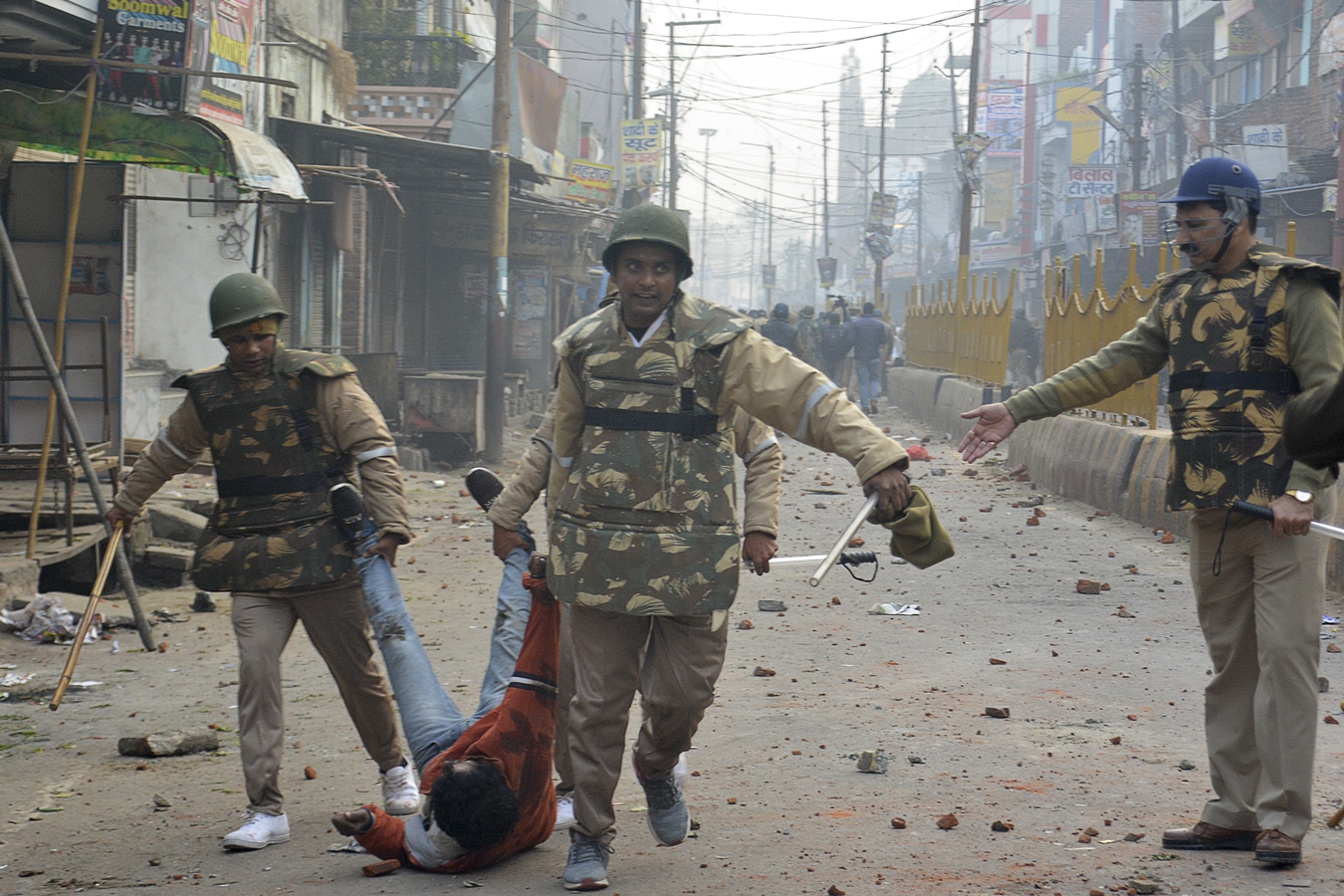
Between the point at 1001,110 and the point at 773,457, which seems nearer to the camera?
the point at 773,457

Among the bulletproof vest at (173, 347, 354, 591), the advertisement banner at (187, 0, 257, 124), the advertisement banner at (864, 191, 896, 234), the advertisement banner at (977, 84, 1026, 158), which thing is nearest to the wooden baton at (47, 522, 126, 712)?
the bulletproof vest at (173, 347, 354, 591)

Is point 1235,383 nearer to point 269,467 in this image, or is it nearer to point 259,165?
point 269,467

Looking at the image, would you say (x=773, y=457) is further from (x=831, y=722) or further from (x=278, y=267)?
(x=278, y=267)

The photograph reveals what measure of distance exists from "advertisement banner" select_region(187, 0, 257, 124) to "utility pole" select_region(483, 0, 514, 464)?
3.00 m

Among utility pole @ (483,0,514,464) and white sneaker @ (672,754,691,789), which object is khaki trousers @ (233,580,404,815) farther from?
utility pole @ (483,0,514,464)

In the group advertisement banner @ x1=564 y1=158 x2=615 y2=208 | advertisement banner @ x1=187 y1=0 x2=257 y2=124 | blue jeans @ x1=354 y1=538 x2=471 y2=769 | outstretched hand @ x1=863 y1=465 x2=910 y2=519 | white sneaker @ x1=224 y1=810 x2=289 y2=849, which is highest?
advertisement banner @ x1=564 y1=158 x2=615 y2=208

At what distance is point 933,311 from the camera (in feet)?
86.8

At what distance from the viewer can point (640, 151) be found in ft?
125

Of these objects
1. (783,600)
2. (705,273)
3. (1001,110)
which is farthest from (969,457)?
(705,273)

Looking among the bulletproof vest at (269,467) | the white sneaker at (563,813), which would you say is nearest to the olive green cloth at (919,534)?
the white sneaker at (563,813)

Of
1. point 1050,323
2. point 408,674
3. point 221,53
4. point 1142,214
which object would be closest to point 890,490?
point 408,674

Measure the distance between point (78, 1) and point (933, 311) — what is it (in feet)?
62.3

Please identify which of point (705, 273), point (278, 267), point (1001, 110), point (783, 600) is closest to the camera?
point (783, 600)

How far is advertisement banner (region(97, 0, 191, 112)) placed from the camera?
10500 mm
